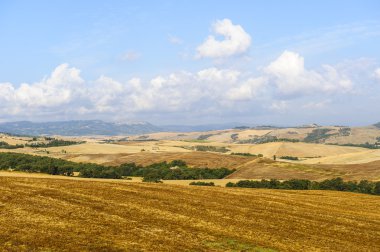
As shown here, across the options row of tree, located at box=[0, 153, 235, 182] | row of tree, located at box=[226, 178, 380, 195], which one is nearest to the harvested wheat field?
row of tree, located at box=[226, 178, 380, 195]

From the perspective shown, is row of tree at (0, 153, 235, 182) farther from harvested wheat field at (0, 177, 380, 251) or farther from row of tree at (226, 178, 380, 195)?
harvested wheat field at (0, 177, 380, 251)

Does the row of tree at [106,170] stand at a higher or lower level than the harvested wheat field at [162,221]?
lower

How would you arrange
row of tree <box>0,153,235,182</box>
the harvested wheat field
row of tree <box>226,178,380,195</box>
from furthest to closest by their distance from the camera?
row of tree <box>0,153,235,182</box> → row of tree <box>226,178,380,195</box> → the harvested wheat field

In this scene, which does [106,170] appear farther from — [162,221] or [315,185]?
[162,221]

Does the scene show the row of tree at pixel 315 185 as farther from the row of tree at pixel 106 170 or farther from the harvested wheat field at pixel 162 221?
the harvested wheat field at pixel 162 221

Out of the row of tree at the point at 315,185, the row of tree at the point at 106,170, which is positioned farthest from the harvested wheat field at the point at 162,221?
the row of tree at the point at 106,170

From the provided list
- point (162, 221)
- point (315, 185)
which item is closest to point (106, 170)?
point (315, 185)

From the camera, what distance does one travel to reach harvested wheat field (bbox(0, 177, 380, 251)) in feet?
84.3

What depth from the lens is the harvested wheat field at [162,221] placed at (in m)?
25.7

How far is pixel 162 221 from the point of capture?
1262 inches

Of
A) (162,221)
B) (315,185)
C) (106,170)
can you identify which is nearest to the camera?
(162,221)

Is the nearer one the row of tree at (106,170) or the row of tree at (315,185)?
the row of tree at (315,185)

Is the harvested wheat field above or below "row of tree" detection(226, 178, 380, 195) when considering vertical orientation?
above

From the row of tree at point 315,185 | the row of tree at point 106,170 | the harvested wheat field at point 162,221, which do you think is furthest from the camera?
the row of tree at point 106,170
